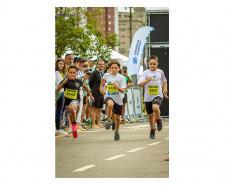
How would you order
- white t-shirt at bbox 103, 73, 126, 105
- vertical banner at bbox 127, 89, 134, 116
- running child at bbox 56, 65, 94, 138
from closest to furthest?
running child at bbox 56, 65, 94, 138
white t-shirt at bbox 103, 73, 126, 105
vertical banner at bbox 127, 89, 134, 116

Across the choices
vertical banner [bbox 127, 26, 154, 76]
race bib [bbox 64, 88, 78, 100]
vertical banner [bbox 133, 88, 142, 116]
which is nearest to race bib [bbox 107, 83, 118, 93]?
race bib [bbox 64, 88, 78, 100]

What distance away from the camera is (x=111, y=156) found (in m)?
8.49

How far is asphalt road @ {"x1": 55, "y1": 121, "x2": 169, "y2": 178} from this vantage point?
22.5ft

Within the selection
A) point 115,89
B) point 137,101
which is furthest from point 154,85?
point 137,101

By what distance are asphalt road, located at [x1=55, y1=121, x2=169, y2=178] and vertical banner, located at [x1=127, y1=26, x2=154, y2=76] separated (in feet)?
14.3

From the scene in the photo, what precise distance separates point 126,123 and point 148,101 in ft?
19.8

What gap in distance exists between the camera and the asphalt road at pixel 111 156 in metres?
6.85

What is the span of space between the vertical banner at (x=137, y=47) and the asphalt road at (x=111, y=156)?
4362 millimetres

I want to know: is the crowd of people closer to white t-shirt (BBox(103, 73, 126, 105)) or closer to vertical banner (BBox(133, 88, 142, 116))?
white t-shirt (BBox(103, 73, 126, 105))
